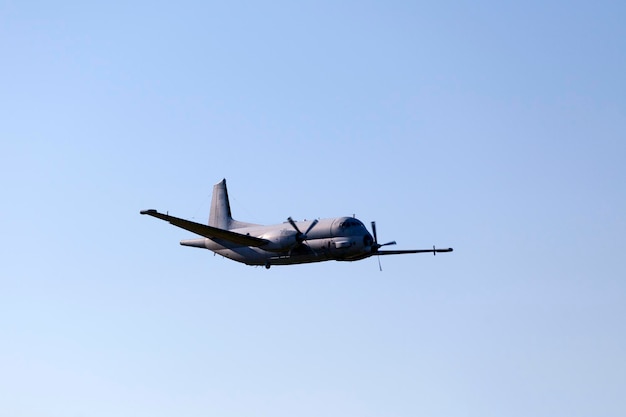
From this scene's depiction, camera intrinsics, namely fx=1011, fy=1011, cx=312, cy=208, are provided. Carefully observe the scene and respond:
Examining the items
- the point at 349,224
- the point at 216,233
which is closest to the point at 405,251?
the point at 349,224

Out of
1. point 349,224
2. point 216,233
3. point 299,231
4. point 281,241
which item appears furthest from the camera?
point 216,233

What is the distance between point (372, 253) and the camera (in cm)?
9962

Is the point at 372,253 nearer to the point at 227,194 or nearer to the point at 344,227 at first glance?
the point at 344,227

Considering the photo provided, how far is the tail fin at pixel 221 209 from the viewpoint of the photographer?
114 m

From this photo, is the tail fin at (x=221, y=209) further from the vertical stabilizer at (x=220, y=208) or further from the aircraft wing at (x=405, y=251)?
the aircraft wing at (x=405, y=251)

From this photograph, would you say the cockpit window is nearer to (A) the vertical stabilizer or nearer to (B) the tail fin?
(B) the tail fin

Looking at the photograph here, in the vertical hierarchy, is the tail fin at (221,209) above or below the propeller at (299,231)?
above

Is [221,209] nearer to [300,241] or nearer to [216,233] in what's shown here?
[216,233]

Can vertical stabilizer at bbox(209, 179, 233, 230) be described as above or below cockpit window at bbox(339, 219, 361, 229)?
above

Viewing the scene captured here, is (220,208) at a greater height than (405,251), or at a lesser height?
greater

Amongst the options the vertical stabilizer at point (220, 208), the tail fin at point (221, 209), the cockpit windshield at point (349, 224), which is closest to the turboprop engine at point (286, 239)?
the cockpit windshield at point (349, 224)

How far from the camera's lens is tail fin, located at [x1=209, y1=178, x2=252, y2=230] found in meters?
114

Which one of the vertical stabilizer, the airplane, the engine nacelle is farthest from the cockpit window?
the vertical stabilizer

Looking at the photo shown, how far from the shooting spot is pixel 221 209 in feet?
379
